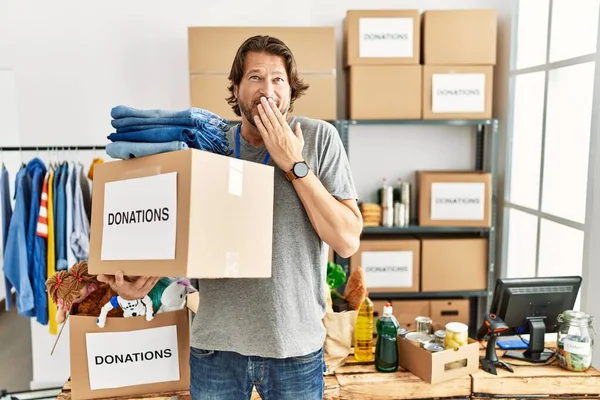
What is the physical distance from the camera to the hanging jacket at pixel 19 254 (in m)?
2.62

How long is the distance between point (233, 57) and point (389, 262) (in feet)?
4.88

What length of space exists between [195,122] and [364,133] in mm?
2384

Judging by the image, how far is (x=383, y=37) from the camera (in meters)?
2.93

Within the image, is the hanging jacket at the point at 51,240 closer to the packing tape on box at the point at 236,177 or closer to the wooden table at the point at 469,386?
the wooden table at the point at 469,386

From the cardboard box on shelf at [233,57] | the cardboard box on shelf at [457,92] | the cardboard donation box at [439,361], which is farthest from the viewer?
the cardboard box on shelf at [457,92]

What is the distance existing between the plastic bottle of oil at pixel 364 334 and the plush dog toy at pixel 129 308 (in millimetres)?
743

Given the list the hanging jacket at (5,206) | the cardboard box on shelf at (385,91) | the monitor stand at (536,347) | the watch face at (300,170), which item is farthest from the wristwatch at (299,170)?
the hanging jacket at (5,206)

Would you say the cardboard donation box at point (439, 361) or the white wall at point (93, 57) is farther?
the white wall at point (93, 57)

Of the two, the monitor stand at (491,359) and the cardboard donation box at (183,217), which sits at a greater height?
the cardboard donation box at (183,217)

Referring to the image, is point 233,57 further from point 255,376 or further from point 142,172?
point 255,376

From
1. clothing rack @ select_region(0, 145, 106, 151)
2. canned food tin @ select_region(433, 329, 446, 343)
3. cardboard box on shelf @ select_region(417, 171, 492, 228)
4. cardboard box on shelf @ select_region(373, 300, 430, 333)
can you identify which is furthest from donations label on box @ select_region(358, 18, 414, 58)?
canned food tin @ select_region(433, 329, 446, 343)

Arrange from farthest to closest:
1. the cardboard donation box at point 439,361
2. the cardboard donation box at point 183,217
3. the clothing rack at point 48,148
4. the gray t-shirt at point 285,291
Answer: the clothing rack at point 48,148 → the cardboard donation box at point 439,361 → the gray t-shirt at point 285,291 → the cardboard donation box at point 183,217

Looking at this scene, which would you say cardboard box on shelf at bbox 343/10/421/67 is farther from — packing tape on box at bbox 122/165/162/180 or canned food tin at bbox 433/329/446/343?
packing tape on box at bbox 122/165/162/180

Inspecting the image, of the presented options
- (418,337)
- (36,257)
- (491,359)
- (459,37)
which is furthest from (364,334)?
(459,37)
